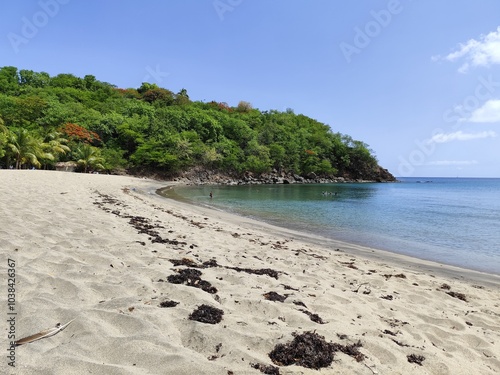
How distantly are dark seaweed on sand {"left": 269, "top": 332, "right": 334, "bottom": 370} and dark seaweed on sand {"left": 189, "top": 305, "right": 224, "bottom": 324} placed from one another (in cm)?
76

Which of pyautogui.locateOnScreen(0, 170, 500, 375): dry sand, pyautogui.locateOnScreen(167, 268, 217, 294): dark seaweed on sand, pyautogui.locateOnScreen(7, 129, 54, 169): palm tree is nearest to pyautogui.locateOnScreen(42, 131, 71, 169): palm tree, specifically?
pyautogui.locateOnScreen(7, 129, 54, 169): palm tree

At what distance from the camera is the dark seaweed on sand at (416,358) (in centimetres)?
307

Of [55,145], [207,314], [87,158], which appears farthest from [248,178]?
[207,314]

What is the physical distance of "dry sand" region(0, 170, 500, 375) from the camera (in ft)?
8.50

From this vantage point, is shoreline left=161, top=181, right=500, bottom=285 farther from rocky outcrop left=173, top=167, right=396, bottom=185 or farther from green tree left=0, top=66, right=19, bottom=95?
green tree left=0, top=66, right=19, bottom=95

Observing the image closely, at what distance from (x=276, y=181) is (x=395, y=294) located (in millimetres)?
63018

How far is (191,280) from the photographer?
4.47 meters

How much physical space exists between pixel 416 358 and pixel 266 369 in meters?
1.68

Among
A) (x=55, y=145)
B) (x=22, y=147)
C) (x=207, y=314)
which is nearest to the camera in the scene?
(x=207, y=314)

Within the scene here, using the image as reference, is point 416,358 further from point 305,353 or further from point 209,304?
point 209,304

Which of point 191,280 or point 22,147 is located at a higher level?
point 22,147

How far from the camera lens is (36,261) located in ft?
14.3

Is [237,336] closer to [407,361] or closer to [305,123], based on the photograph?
[407,361]

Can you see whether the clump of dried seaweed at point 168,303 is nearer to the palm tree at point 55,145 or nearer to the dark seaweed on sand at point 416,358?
the dark seaweed on sand at point 416,358
